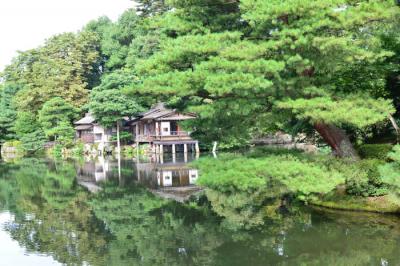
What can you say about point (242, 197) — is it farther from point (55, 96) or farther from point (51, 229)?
point (55, 96)

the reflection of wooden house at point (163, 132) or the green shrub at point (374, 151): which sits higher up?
the reflection of wooden house at point (163, 132)

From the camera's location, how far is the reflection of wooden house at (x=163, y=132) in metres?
38.3

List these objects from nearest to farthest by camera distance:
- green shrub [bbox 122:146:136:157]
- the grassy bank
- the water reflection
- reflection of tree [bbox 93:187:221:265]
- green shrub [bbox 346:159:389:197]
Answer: reflection of tree [bbox 93:187:221:265] → green shrub [bbox 346:159:389:197] → the grassy bank → the water reflection → green shrub [bbox 122:146:136:157]

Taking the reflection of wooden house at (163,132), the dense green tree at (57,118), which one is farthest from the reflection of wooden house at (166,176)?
the dense green tree at (57,118)

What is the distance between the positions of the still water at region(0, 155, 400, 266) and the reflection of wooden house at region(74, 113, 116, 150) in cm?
2720

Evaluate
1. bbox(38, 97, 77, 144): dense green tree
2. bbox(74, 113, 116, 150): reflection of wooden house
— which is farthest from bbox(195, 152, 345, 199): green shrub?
bbox(38, 97, 77, 144): dense green tree

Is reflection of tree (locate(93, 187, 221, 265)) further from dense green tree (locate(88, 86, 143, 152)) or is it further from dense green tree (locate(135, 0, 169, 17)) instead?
dense green tree (locate(135, 0, 169, 17))

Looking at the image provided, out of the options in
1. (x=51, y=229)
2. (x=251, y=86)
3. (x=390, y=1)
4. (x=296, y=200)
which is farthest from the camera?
(x=296, y=200)

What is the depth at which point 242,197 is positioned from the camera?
453 inches

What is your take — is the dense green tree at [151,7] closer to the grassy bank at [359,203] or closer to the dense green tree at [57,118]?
the dense green tree at [57,118]

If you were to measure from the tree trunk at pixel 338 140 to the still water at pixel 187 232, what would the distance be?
1.70 meters

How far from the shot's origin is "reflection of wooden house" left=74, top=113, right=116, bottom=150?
149ft

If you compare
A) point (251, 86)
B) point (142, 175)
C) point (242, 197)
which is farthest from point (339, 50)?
point (142, 175)

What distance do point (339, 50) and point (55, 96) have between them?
45.1 metres
